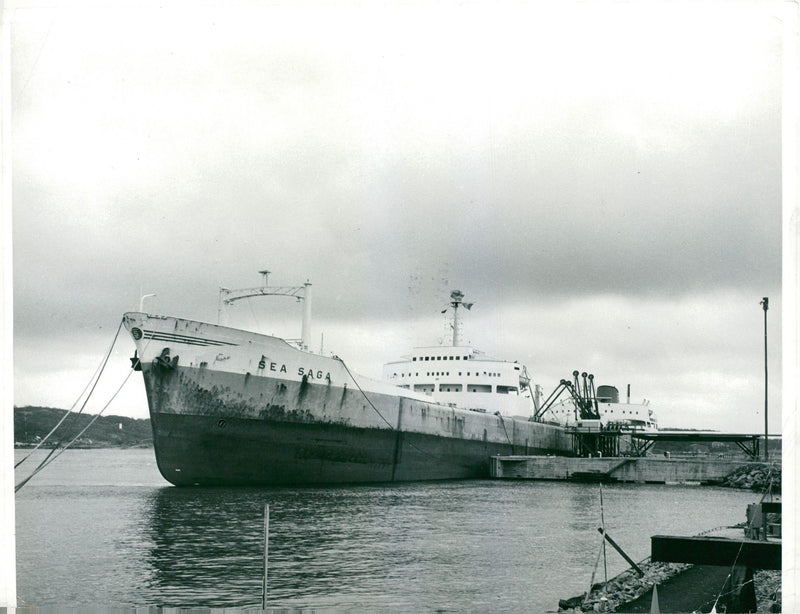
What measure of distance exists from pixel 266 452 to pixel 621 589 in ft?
37.6

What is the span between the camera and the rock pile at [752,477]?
27734 millimetres

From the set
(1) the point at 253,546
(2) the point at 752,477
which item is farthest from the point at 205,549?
(2) the point at 752,477

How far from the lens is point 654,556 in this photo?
6.70 m

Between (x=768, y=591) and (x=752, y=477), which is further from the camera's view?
(x=752, y=477)

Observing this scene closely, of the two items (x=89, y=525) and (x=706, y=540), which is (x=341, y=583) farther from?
(x=89, y=525)

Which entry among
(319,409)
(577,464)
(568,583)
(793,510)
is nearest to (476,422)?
(577,464)

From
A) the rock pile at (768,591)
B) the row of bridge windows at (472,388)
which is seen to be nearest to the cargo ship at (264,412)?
the row of bridge windows at (472,388)

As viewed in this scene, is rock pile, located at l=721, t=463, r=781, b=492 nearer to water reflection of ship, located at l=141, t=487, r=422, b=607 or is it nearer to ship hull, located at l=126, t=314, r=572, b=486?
ship hull, located at l=126, t=314, r=572, b=486

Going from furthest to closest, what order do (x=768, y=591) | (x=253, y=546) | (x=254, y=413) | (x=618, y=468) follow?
(x=618, y=468), (x=254, y=413), (x=253, y=546), (x=768, y=591)

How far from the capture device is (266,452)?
18.1 meters

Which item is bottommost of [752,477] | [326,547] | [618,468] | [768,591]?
[752,477]

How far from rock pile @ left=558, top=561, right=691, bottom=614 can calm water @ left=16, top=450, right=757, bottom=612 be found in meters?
0.43

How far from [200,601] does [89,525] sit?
6530 mm

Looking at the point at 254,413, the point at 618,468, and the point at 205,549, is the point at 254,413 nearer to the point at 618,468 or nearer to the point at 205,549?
the point at 205,549
